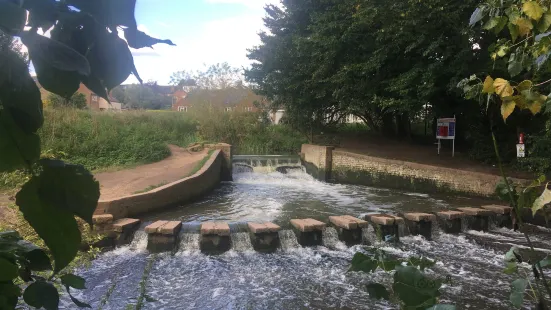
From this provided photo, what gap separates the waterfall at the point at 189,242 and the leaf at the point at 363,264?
5.30 metres

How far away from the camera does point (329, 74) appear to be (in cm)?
1545

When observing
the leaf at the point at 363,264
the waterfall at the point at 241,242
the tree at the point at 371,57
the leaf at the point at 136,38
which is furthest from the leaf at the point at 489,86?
the tree at the point at 371,57

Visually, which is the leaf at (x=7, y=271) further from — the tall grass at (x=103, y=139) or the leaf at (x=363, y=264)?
the tall grass at (x=103, y=139)

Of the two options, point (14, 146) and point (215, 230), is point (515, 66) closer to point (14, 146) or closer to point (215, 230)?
point (14, 146)

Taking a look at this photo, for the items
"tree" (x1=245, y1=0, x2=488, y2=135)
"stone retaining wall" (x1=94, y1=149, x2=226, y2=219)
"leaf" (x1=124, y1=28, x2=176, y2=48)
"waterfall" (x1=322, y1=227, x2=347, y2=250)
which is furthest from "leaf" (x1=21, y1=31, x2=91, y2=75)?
"tree" (x1=245, y1=0, x2=488, y2=135)

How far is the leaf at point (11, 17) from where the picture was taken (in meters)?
0.57

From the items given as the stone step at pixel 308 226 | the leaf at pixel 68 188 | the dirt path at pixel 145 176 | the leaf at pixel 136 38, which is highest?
the leaf at pixel 136 38

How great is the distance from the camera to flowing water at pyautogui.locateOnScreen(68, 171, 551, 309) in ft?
15.6

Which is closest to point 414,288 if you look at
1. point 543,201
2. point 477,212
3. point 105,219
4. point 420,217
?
point 543,201

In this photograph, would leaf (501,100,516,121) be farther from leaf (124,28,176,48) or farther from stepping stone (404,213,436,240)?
stepping stone (404,213,436,240)

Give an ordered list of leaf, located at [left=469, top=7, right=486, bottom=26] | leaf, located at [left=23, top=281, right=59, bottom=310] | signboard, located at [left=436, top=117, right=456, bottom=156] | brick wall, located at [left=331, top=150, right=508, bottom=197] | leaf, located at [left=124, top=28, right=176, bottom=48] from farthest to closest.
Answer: signboard, located at [left=436, top=117, right=456, bottom=156]
brick wall, located at [left=331, top=150, right=508, bottom=197]
leaf, located at [left=469, top=7, right=486, bottom=26]
leaf, located at [left=23, top=281, right=59, bottom=310]
leaf, located at [left=124, top=28, right=176, bottom=48]

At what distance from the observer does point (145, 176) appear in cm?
1083

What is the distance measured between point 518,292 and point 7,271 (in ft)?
4.56

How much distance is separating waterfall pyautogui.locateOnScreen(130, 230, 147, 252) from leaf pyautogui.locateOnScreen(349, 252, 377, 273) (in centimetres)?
556
